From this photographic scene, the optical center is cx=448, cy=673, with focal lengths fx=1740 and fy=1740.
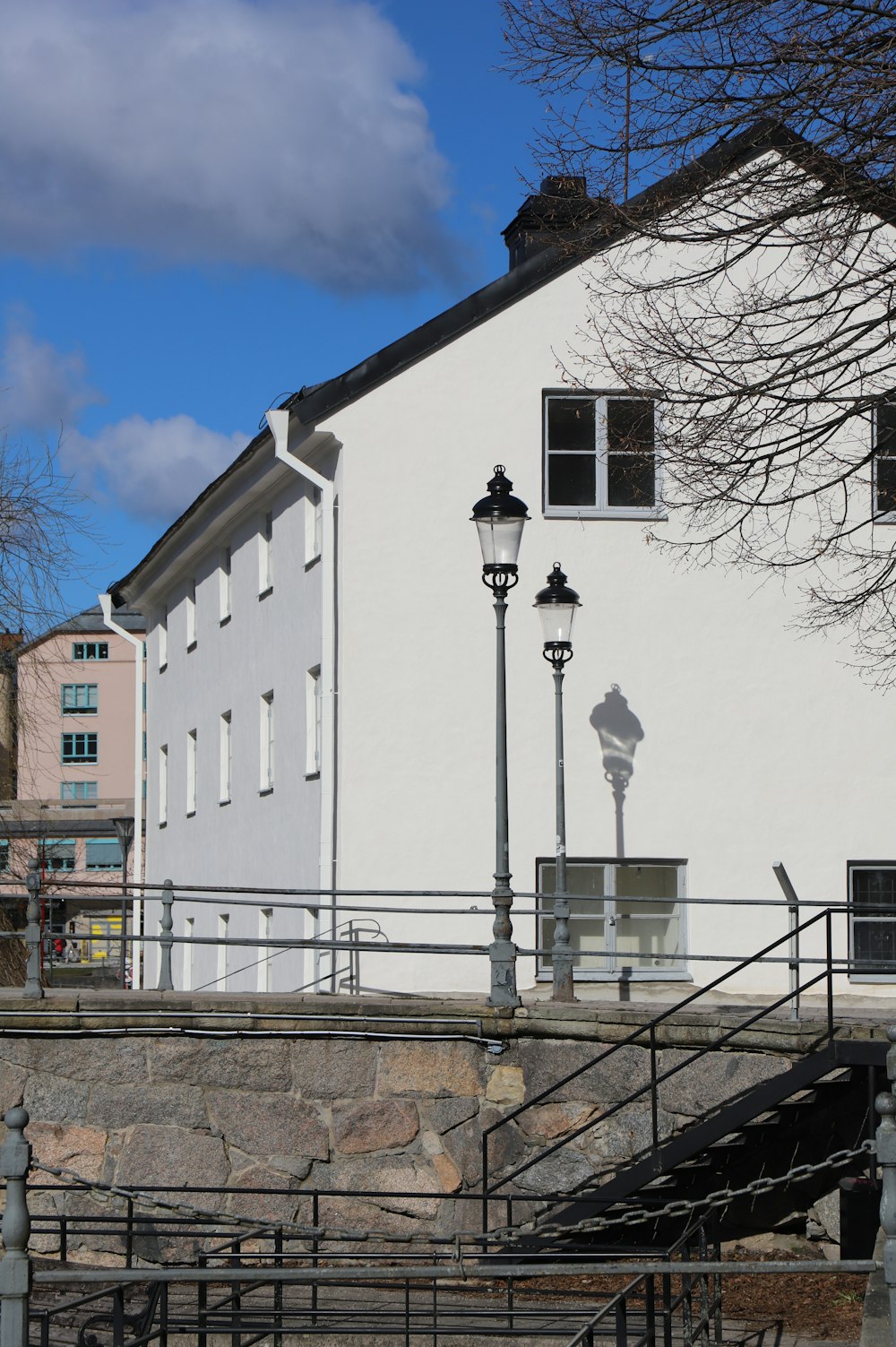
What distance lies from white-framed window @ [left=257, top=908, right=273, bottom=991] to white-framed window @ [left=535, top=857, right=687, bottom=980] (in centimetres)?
403

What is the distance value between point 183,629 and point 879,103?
19.1m

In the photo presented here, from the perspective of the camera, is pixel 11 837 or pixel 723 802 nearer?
pixel 723 802

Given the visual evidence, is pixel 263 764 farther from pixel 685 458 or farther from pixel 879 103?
pixel 879 103

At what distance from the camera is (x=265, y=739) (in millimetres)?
20844

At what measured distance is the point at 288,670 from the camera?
19.5 meters

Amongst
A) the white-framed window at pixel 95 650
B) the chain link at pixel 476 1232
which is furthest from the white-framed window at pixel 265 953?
the white-framed window at pixel 95 650

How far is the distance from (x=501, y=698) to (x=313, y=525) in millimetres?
6332

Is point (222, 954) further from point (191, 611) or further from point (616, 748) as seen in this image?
point (616, 748)

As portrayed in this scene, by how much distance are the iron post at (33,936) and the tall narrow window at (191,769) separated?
12891mm

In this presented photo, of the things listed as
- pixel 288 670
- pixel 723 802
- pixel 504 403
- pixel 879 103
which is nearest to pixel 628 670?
pixel 723 802

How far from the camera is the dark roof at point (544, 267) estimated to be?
8922 mm

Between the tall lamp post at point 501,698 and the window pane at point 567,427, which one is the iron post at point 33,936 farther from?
the window pane at point 567,427

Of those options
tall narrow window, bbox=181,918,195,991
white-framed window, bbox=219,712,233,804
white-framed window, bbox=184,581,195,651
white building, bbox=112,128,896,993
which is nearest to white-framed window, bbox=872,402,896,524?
white building, bbox=112,128,896,993

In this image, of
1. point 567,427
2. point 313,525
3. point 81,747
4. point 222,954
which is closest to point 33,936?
point 313,525
